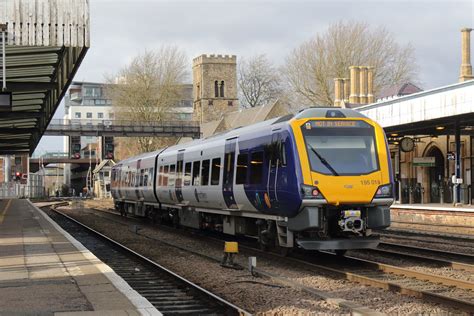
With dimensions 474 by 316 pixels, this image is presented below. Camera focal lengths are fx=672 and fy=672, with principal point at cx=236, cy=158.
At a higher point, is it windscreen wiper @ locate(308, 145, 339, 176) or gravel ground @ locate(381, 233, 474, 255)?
windscreen wiper @ locate(308, 145, 339, 176)

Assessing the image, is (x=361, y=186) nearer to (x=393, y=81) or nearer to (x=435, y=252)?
(x=435, y=252)

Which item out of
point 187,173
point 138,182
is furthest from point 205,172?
point 138,182

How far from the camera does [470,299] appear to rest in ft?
31.0

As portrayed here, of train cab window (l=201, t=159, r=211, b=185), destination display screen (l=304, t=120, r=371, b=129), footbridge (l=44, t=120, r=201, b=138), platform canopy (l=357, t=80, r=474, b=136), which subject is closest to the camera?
destination display screen (l=304, t=120, r=371, b=129)

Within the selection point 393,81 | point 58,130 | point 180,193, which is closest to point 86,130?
point 58,130

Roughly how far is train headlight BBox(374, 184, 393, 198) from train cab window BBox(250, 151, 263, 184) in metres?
2.58

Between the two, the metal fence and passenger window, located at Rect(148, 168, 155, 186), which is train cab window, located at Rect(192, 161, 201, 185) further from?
the metal fence

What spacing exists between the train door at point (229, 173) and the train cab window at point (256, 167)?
134 cm

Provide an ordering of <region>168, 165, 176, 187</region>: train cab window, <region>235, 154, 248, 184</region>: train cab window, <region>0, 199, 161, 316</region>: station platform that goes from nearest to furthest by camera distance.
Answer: <region>0, 199, 161, 316</region>: station platform → <region>235, 154, 248, 184</region>: train cab window → <region>168, 165, 176, 187</region>: train cab window

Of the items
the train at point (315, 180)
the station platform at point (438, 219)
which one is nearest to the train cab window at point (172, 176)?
the train at point (315, 180)

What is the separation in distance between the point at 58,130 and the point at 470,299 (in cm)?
7101

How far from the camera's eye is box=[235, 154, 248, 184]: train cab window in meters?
15.2

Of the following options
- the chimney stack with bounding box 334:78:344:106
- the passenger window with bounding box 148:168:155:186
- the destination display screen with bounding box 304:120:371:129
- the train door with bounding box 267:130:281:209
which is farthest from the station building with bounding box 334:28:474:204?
the train door with bounding box 267:130:281:209

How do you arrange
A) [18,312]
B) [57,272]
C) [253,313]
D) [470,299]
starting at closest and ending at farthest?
[18,312] → [253,313] → [470,299] → [57,272]
